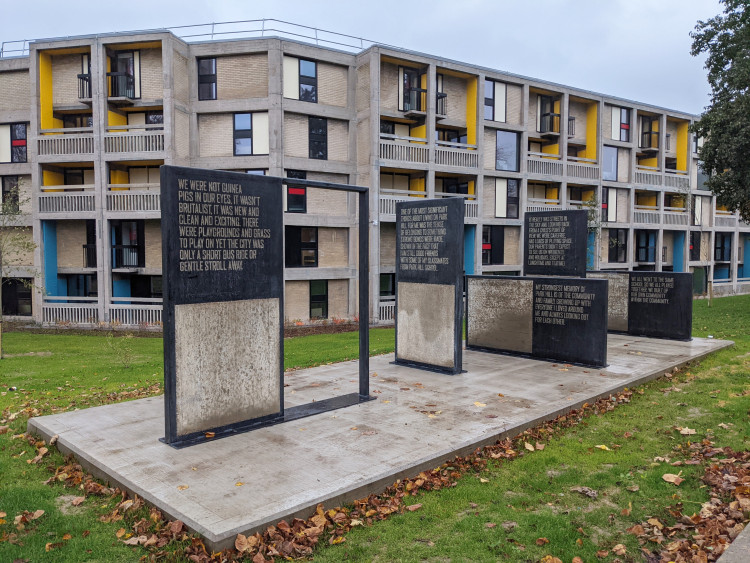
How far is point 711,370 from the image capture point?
1233 centimetres

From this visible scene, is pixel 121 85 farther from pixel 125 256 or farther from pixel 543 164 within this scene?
pixel 543 164

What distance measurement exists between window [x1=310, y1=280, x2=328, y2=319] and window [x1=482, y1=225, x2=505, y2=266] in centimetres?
989

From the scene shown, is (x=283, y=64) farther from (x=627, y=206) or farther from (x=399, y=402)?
(x=627, y=206)

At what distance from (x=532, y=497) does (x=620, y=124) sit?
38592 millimetres

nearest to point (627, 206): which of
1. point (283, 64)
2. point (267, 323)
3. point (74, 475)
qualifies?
point (283, 64)

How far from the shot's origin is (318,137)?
95.1 ft

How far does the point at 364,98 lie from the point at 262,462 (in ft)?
82.4

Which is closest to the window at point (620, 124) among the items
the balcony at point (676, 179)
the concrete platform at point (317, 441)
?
the balcony at point (676, 179)

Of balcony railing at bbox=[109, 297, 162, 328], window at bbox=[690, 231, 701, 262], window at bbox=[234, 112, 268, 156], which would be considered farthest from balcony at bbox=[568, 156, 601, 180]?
balcony railing at bbox=[109, 297, 162, 328]

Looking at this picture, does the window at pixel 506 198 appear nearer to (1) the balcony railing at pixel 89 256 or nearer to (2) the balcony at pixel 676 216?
(2) the balcony at pixel 676 216

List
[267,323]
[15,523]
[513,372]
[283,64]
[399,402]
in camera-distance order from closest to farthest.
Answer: [15,523], [267,323], [399,402], [513,372], [283,64]

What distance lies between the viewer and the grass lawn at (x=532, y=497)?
5.05 meters

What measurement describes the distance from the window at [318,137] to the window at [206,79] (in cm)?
506

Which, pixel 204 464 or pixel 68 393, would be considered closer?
pixel 204 464
